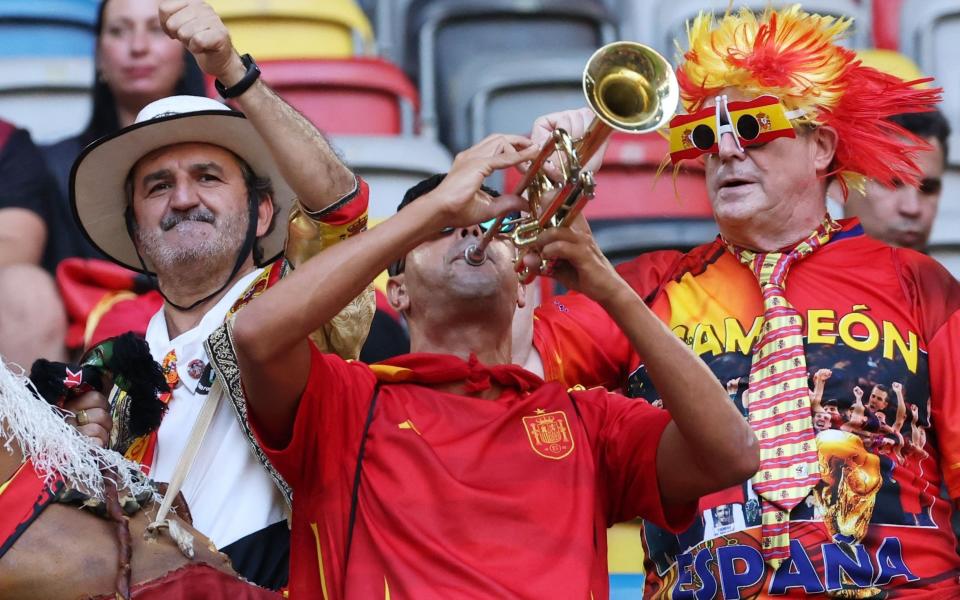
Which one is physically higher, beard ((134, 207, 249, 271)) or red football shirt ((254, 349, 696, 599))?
beard ((134, 207, 249, 271))

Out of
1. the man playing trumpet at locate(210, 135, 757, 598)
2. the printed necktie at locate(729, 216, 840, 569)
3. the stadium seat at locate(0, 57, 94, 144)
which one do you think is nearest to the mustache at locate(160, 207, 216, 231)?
the man playing trumpet at locate(210, 135, 757, 598)

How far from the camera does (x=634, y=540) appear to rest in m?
5.14

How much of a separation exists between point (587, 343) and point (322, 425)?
3.45 ft

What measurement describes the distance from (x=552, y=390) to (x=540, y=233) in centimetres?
45

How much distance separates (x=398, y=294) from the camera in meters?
3.92

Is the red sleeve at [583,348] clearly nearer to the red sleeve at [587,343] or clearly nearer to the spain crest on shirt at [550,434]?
the red sleeve at [587,343]

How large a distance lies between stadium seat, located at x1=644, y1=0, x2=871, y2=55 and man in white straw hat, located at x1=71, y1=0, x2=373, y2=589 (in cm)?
285

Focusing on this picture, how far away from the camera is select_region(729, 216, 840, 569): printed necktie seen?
12.6 feet

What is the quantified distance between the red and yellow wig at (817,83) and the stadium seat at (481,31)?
7.97ft

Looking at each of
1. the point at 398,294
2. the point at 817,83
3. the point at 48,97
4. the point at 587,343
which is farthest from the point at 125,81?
the point at 817,83

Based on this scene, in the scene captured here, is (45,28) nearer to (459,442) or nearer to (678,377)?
(459,442)

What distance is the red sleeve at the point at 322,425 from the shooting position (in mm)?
3322

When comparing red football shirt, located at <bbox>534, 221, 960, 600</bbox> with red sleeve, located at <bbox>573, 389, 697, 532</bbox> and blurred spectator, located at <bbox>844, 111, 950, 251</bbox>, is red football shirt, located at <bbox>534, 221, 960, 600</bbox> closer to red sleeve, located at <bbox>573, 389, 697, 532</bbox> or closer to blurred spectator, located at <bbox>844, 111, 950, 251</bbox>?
red sleeve, located at <bbox>573, 389, 697, 532</bbox>

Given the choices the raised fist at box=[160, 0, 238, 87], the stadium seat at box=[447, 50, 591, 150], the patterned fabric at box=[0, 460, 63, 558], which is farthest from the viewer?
the stadium seat at box=[447, 50, 591, 150]
